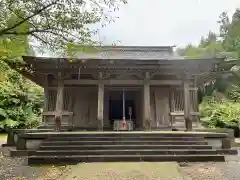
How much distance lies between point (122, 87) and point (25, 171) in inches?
301

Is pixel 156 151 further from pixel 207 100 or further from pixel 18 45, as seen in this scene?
pixel 207 100

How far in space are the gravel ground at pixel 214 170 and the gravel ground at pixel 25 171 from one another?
3.37m

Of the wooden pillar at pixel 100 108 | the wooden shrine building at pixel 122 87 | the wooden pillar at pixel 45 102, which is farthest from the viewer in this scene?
the wooden pillar at pixel 45 102

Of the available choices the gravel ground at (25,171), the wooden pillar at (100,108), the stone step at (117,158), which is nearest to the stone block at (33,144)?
the gravel ground at (25,171)

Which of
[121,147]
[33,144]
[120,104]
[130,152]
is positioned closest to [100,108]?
[121,147]

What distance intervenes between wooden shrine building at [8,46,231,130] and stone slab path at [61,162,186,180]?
4219 millimetres

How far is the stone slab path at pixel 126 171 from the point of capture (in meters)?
5.87

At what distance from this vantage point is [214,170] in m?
6.75

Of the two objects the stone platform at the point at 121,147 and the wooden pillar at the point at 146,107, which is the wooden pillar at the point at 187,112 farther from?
the stone platform at the point at 121,147

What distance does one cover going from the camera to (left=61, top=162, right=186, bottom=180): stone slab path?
587 cm

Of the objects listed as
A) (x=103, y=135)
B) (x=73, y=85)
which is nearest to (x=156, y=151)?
(x=103, y=135)

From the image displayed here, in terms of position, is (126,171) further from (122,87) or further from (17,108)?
(17,108)

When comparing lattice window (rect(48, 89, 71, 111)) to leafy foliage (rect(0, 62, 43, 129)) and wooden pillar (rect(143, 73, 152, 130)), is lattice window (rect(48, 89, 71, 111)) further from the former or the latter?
leafy foliage (rect(0, 62, 43, 129))

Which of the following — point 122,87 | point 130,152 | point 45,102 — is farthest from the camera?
point 122,87
